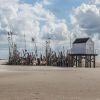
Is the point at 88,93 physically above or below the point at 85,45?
below

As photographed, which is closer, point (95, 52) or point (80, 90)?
point (80, 90)

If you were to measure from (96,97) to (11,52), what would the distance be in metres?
42.4

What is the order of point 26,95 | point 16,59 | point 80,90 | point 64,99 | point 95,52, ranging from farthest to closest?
point 95,52 → point 16,59 → point 80,90 → point 26,95 → point 64,99

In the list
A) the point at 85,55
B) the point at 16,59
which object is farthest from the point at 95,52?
the point at 16,59

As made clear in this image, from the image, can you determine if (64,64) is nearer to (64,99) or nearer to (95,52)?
(95,52)

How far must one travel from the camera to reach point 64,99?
14883mm

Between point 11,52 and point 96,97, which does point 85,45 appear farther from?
point 96,97

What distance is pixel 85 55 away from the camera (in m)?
58.6

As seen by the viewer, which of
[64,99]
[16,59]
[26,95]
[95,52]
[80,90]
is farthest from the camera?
[95,52]

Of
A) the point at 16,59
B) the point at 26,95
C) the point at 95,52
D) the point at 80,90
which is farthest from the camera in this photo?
the point at 95,52

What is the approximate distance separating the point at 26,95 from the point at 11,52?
1633 inches

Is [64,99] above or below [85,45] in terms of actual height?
below

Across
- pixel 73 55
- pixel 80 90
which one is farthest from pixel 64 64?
pixel 80 90

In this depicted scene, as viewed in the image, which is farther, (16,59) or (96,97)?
(16,59)
